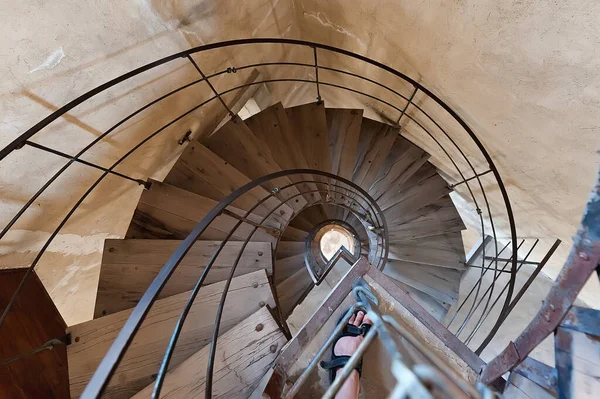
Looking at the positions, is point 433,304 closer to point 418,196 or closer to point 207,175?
point 418,196

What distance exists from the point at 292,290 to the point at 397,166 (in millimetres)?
2300

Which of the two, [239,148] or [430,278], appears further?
[430,278]

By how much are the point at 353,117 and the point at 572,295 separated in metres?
3.23

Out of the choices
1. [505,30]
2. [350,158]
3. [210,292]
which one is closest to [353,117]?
[350,158]

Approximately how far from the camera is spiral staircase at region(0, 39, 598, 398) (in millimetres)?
1049

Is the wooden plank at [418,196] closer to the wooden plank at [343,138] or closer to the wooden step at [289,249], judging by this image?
the wooden plank at [343,138]

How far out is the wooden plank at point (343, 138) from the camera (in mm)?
3701

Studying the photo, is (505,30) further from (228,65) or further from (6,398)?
(6,398)

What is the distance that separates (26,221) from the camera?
2.01m

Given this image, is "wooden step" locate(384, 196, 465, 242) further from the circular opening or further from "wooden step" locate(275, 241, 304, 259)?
the circular opening

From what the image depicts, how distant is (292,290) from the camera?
431cm

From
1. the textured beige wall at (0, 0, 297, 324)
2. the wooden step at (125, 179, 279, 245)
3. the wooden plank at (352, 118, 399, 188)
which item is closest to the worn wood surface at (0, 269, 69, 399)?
the textured beige wall at (0, 0, 297, 324)

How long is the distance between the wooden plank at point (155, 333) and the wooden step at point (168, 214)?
2.12 ft

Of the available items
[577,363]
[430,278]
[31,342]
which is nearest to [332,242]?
[430,278]
